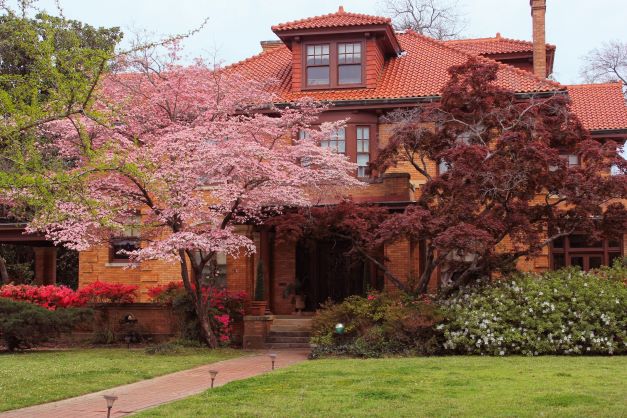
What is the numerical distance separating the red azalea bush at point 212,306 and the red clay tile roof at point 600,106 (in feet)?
41.5

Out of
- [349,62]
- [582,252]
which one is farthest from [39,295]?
[582,252]

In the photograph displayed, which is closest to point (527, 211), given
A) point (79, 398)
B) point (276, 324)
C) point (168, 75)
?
point (276, 324)

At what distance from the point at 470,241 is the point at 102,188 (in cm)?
918

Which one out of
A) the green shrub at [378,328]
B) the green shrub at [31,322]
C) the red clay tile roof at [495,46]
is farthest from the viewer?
the red clay tile roof at [495,46]

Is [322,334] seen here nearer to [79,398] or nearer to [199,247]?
[199,247]

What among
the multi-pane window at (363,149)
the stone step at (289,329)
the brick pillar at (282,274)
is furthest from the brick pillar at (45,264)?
the multi-pane window at (363,149)

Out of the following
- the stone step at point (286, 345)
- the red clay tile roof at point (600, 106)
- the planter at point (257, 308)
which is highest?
the red clay tile roof at point (600, 106)

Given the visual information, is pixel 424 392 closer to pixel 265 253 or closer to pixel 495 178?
pixel 495 178

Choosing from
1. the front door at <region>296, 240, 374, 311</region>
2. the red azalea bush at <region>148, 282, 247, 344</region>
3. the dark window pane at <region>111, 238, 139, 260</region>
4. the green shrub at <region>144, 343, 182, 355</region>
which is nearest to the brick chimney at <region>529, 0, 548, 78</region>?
the front door at <region>296, 240, 374, 311</region>

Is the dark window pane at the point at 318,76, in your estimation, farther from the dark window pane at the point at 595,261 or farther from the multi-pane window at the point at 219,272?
the dark window pane at the point at 595,261

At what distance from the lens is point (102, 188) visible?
813 inches

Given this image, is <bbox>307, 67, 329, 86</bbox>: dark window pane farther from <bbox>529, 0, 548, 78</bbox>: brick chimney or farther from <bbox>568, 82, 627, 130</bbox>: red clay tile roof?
<bbox>568, 82, 627, 130</bbox>: red clay tile roof

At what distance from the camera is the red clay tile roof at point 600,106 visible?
26.6 m

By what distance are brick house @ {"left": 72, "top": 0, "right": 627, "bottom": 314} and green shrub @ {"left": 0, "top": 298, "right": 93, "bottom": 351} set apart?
6.12 metres
